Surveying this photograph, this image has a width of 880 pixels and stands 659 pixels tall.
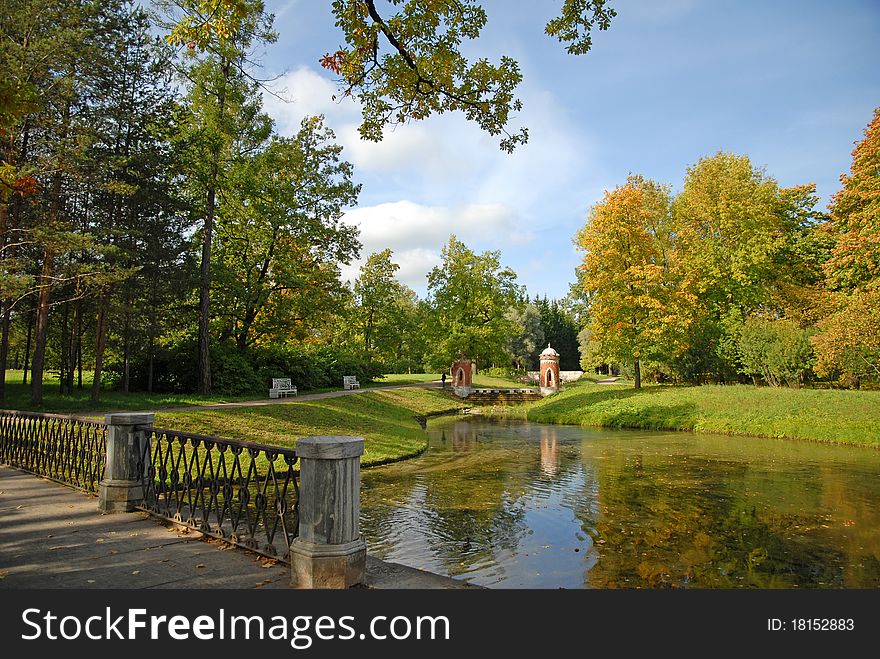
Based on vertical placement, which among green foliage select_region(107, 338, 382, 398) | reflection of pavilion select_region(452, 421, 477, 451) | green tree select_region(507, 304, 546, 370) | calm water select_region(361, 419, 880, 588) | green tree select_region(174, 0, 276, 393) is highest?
green tree select_region(174, 0, 276, 393)

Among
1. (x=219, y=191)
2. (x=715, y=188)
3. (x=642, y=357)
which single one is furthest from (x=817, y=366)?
(x=219, y=191)

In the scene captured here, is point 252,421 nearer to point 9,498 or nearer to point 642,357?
point 9,498

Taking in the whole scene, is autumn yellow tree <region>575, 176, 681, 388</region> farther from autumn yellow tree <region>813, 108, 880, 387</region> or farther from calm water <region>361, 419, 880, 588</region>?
calm water <region>361, 419, 880, 588</region>

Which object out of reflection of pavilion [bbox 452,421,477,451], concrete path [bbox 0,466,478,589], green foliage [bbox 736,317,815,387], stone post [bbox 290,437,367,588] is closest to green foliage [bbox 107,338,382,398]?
reflection of pavilion [bbox 452,421,477,451]

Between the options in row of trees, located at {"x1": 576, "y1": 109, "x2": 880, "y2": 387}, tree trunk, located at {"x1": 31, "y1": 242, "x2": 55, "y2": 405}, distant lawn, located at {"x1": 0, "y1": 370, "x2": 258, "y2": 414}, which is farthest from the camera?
row of trees, located at {"x1": 576, "y1": 109, "x2": 880, "y2": 387}

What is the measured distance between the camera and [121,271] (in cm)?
1575

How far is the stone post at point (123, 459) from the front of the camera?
22.3ft

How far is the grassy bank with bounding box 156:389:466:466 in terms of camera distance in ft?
47.7

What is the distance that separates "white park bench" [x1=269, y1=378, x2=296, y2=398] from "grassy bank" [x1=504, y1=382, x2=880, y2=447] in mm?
12995

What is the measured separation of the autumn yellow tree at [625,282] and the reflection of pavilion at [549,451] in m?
7.70

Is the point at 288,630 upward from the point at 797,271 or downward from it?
downward

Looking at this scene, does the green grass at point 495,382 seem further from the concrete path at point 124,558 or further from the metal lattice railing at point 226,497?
the concrete path at point 124,558

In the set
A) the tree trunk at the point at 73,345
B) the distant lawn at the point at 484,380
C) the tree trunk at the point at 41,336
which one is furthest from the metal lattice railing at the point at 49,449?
the distant lawn at the point at 484,380

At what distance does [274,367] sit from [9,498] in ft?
63.7
